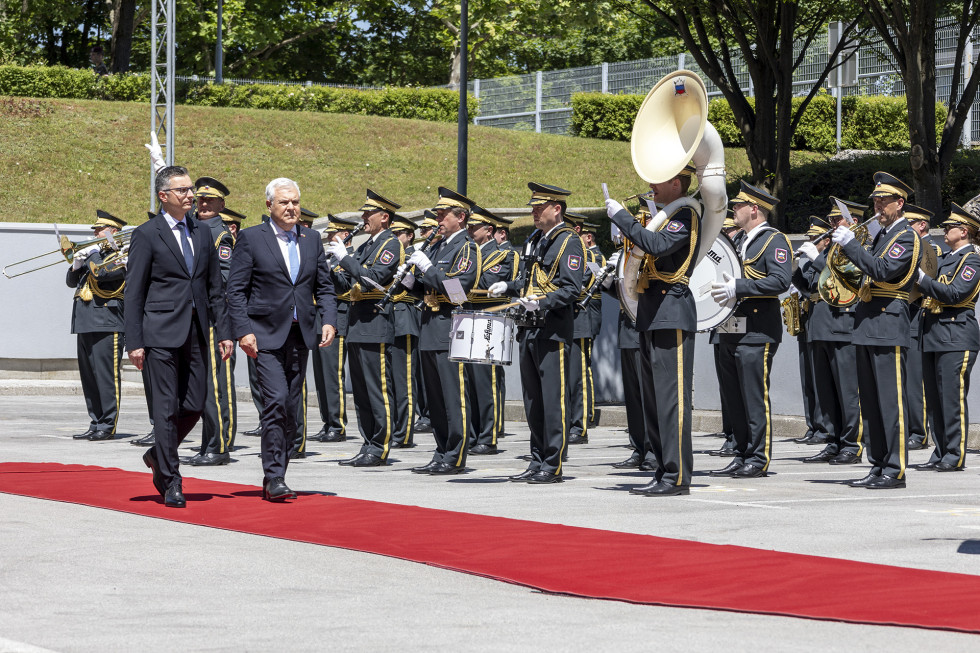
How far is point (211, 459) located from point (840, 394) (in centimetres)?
533

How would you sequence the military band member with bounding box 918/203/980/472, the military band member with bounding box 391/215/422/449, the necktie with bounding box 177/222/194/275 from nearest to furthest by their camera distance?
the necktie with bounding box 177/222/194/275
the military band member with bounding box 918/203/980/472
the military band member with bounding box 391/215/422/449

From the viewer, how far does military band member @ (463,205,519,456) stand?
437 inches

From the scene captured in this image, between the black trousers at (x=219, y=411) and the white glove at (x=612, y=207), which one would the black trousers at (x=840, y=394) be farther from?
the black trousers at (x=219, y=411)

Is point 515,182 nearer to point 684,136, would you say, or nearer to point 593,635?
point 684,136

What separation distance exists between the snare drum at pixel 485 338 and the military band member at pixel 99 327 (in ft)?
17.1

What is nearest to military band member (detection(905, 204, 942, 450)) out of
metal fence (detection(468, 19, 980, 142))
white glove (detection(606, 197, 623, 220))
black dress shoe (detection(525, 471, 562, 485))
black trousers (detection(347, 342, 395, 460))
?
white glove (detection(606, 197, 623, 220))

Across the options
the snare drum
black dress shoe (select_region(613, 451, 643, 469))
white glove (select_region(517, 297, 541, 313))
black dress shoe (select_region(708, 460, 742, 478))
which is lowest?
black dress shoe (select_region(613, 451, 643, 469))

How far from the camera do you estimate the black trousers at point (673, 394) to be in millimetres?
9031

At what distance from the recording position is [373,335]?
11.4 m

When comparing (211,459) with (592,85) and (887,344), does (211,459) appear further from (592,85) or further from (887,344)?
(592,85)

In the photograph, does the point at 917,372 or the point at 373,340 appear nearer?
the point at 373,340

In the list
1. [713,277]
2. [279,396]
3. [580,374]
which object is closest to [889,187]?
[713,277]

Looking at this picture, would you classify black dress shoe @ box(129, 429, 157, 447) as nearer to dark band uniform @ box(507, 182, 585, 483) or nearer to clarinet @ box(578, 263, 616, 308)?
clarinet @ box(578, 263, 616, 308)

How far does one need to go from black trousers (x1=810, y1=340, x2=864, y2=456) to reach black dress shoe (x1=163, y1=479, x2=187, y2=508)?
5795 millimetres
